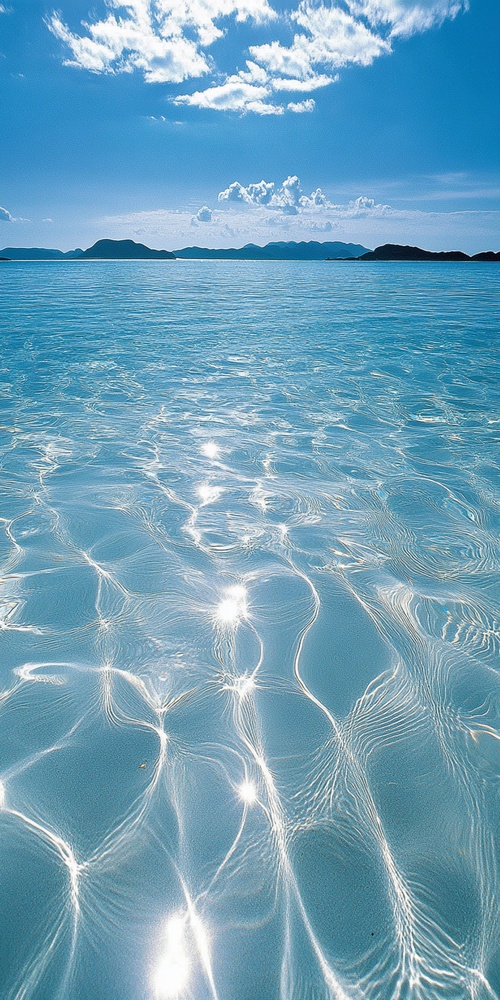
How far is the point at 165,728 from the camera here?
7.68 ft

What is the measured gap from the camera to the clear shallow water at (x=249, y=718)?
1.62m

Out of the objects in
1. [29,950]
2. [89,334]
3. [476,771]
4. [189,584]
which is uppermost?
[89,334]

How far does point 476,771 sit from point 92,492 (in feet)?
12.8

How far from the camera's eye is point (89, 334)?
1409 cm

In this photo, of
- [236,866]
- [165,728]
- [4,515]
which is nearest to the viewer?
[236,866]

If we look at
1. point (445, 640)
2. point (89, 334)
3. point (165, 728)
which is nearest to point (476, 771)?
point (445, 640)

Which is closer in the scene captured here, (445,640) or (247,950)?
(247,950)

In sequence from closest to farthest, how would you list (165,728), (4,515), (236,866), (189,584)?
1. (236,866)
2. (165,728)
3. (189,584)
4. (4,515)

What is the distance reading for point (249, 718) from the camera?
2391 mm

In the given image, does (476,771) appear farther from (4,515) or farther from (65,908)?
(4,515)

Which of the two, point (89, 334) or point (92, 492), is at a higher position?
point (89, 334)

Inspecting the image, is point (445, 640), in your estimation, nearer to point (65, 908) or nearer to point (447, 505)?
point (447, 505)

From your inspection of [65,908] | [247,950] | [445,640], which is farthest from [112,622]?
[445,640]

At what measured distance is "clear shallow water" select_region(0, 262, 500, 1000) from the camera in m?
1.62
